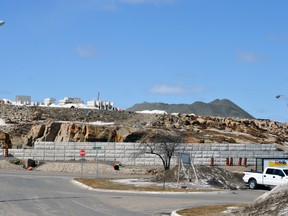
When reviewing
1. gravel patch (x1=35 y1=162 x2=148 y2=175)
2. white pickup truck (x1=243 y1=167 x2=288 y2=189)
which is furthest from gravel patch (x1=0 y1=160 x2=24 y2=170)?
white pickup truck (x1=243 y1=167 x2=288 y2=189)

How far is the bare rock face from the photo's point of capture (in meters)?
65.9

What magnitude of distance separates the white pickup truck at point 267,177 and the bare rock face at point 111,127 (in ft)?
74.5

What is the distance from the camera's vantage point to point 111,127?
69688mm

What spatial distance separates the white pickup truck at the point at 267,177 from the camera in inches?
1452

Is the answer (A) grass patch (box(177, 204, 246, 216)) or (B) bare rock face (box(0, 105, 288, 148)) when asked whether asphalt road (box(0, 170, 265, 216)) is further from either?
(B) bare rock face (box(0, 105, 288, 148))

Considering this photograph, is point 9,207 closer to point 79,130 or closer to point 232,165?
point 232,165

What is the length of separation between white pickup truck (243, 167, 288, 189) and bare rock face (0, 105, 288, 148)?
22.7 metres

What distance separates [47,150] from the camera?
57.4 metres

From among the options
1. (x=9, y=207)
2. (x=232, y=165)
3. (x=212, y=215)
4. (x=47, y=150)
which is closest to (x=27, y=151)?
(x=47, y=150)

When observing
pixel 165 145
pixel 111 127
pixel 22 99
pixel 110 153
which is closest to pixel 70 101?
pixel 22 99

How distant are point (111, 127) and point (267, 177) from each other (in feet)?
113

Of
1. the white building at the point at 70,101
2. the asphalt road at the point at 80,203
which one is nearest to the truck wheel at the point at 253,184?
the asphalt road at the point at 80,203

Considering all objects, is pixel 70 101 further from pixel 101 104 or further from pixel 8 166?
pixel 8 166

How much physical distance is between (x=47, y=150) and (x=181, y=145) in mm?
13552
